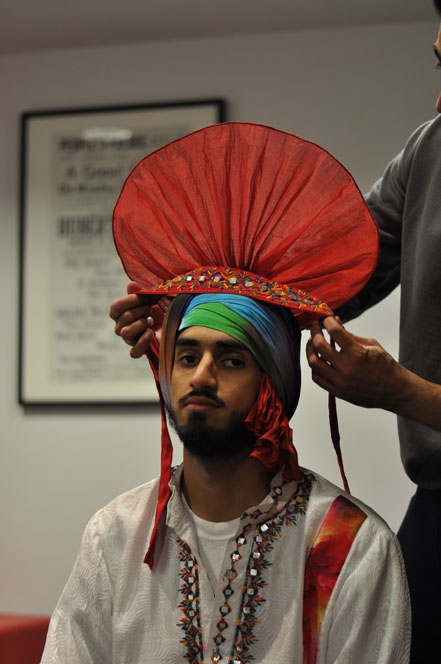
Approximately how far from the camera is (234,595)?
1.18 m

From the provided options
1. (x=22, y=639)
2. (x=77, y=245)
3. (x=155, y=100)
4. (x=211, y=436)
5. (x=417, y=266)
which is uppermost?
(x=155, y=100)

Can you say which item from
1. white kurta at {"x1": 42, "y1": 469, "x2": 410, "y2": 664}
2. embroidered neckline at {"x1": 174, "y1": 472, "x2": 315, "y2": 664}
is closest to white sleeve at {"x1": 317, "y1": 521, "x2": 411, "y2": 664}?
white kurta at {"x1": 42, "y1": 469, "x2": 410, "y2": 664}

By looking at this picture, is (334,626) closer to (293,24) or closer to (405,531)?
(405,531)

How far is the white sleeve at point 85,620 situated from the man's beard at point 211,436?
0.82 ft

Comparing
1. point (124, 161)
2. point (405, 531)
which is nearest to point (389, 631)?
point (405, 531)

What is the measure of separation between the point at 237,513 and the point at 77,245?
5.52 feet

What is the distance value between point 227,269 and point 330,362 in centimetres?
23

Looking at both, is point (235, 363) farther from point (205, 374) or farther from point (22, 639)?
point (22, 639)

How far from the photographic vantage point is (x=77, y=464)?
270cm

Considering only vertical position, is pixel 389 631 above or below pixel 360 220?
below

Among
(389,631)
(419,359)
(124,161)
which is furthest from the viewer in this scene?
(124,161)

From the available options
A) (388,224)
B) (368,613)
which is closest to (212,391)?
(368,613)

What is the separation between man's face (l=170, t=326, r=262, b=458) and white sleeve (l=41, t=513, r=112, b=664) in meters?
0.26

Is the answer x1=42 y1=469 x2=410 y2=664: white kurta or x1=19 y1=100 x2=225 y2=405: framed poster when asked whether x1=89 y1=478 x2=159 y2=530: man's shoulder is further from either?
x1=19 y1=100 x2=225 y2=405: framed poster
